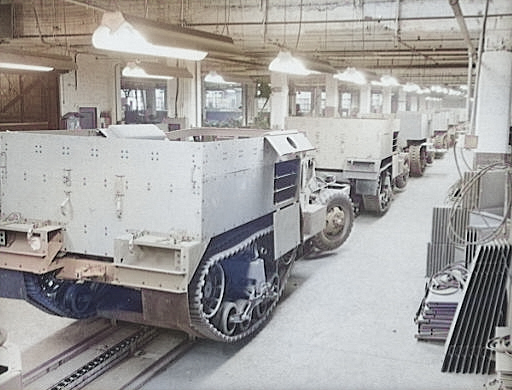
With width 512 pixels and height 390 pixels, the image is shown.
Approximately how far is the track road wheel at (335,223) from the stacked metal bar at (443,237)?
170 cm

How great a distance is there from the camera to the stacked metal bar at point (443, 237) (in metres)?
7.63

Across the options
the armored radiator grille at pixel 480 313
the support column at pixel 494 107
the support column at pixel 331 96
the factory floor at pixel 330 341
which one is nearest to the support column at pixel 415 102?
the support column at pixel 331 96

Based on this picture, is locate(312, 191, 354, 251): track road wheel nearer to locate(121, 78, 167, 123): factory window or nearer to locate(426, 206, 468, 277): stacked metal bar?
locate(426, 206, 468, 277): stacked metal bar

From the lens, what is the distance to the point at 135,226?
505 cm

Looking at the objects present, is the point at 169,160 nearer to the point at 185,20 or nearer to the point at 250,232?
the point at 250,232

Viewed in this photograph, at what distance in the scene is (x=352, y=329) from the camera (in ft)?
20.9

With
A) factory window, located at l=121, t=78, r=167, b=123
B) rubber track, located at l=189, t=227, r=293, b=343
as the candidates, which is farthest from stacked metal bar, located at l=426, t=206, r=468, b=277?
factory window, located at l=121, t=78, r=167, b=123

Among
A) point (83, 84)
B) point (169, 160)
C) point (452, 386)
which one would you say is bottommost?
point (452, 386)

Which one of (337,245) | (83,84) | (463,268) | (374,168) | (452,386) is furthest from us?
(83,84)

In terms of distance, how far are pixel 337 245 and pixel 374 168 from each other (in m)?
2.85

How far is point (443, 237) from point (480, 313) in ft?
7.58

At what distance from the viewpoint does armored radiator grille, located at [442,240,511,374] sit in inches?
217

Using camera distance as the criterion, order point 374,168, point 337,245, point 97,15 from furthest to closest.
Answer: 1. point 374,168
2. point 97,15
3. point 337,245

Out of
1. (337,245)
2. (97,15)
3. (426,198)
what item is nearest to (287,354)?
(337,245)
